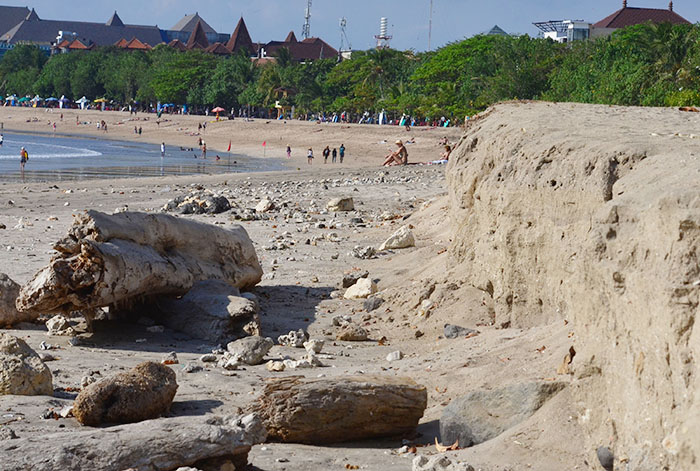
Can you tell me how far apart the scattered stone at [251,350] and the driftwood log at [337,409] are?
8.47 ft

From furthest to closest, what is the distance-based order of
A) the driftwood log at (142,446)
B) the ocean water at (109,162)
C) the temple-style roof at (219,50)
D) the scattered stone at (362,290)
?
the temple-style roof at (219,50) < the ocean water at (109,162) < the scattered stone at (362,290) < the driftwood log at (142,446)

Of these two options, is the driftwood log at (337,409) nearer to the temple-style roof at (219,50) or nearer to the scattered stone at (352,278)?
the scattered stone at (352,278)

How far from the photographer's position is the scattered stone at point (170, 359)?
9.94m

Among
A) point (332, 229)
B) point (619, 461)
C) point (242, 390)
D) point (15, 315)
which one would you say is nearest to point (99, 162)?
point (332, 229)

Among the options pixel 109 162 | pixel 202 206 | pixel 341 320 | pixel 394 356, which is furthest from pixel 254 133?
pixel 394 356

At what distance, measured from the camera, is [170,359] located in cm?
1004

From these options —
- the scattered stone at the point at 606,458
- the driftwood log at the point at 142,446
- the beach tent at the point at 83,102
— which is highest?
the beach tent at the point at 83,102

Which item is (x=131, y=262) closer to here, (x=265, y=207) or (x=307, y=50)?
(x=265, y=207)

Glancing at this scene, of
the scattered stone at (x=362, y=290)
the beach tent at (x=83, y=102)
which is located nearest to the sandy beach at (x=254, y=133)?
the beach tent at (x=83, y=102)

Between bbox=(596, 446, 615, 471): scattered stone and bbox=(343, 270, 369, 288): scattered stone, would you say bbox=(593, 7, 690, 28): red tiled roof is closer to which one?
bbox=(343, 270, 369, 288): scattered stone

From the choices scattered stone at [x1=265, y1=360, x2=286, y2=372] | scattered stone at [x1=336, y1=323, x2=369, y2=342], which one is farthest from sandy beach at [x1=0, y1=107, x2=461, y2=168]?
scattered stone at [x1=265, y1=360, x2=286, y2=372]

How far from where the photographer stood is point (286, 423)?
7156mm

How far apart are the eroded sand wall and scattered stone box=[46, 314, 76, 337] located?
488 centimetres

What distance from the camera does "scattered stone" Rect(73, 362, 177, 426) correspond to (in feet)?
24.2
